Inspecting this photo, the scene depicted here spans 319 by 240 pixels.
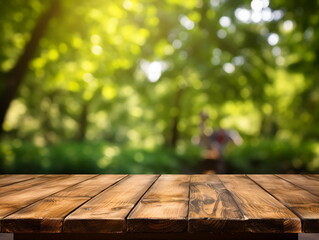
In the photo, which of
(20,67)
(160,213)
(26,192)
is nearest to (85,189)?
(26,192)

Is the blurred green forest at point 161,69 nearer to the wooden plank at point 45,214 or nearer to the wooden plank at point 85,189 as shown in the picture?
the wooden plank at point 85,189

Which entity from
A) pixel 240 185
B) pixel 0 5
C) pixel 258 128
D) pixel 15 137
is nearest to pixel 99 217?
pixel 240 185

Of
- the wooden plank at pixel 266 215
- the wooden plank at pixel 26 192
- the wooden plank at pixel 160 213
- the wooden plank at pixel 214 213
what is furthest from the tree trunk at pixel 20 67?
the wooden plank at pixel 266 215

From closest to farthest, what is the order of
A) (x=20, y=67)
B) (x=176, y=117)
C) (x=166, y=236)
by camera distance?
(x=166, y=236)
(x=20, y=67)
(x=176, y=117)

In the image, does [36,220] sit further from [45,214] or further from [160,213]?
[160,213]

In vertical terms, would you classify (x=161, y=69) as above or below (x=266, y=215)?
above

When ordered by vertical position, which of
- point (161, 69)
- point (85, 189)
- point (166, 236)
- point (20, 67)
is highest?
point (161, 69)

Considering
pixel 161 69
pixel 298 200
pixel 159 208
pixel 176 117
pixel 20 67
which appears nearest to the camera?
pixel 159 208

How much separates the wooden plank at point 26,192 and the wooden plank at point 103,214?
0.90 feet

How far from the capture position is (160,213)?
56.5 inches

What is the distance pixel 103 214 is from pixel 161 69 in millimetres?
12730

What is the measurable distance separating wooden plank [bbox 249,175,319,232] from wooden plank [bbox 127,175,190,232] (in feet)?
1.41

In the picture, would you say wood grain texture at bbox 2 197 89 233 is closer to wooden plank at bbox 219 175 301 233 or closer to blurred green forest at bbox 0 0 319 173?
wooden plank at bbox 219 175 301 233

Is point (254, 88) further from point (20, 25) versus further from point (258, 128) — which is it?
point (258, 128)
